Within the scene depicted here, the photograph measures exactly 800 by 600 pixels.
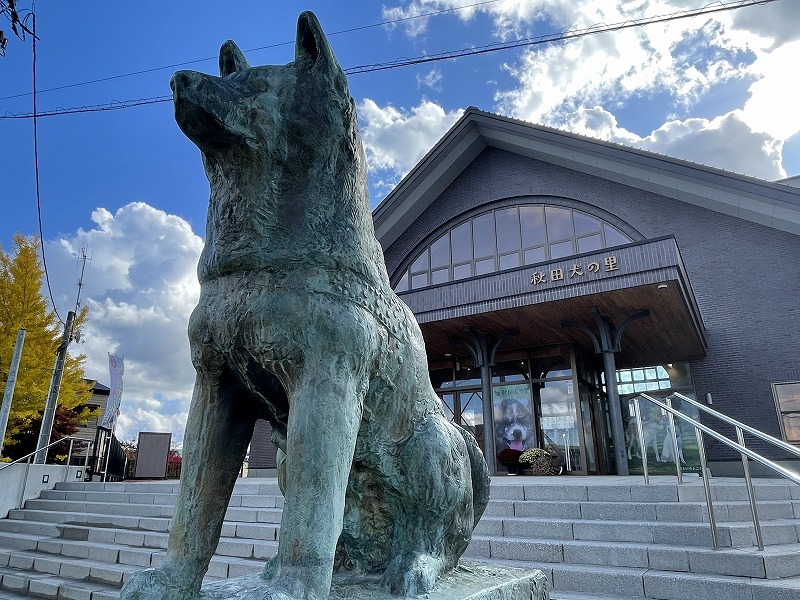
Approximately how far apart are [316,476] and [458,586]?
586mm

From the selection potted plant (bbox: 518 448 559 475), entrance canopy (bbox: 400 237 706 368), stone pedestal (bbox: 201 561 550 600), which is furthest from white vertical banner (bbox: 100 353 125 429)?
stone pedestal (bbox: 201 561 550 600)

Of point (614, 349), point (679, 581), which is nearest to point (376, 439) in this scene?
point (679, 581)

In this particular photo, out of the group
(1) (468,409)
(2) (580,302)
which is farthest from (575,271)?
(1) (468,409)

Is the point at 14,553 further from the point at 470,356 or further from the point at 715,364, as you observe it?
the point at 715,364

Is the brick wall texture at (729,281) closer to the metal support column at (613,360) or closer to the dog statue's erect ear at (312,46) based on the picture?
the metal support column at (613,360)

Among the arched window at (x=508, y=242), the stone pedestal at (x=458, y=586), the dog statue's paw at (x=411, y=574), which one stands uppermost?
the arched window at (x=508, y=242)

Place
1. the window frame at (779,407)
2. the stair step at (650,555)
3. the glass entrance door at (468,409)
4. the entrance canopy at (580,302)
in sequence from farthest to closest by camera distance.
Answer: the glass entrance door at (468,409), the window frame at (779,407), the entrance canopy at (580,302), the stair step at (650,555)

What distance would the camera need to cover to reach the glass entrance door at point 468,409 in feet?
45.6

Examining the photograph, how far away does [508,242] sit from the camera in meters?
16.2

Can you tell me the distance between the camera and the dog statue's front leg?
1130mm

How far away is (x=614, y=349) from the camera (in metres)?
11.5

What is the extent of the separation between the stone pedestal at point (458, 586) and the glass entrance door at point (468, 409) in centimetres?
1218

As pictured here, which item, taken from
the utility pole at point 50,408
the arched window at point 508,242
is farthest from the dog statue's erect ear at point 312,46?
the arched window at point 508,242

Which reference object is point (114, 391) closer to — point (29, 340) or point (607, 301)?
point (29, 340)
